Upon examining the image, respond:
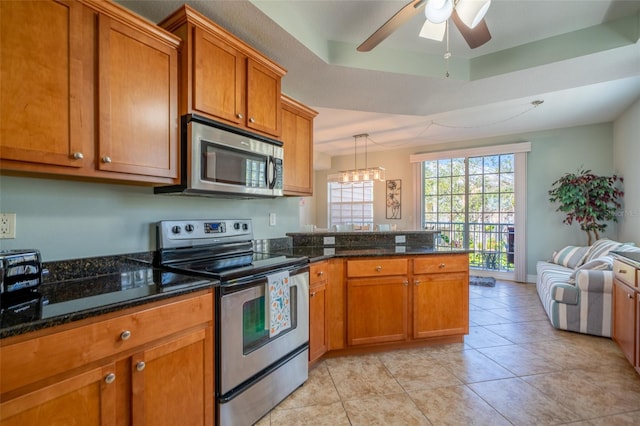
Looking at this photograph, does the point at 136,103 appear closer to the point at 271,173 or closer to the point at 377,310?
the point at 271,173

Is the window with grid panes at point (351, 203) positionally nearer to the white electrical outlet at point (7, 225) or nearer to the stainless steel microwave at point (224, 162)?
the stainless steel microwave at point (224, 162)

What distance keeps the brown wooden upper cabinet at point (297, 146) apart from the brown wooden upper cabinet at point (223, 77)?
0.34 metres

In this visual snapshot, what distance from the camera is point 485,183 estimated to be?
5430 mm

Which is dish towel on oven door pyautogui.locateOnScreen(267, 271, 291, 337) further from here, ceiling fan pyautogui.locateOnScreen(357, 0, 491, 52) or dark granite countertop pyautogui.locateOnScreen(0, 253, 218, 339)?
ceiling fan pyautogui.locateOnScreen(357, 0, 491, 52)

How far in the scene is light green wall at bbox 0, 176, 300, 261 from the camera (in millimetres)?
1348

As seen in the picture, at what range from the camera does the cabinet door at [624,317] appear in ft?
6.86

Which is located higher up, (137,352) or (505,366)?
(137,352)

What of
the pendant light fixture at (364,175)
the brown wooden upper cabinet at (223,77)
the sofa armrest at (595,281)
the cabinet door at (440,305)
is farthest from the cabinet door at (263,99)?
the sofa armrest at (595,281)

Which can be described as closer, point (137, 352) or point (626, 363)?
point (137, 352)

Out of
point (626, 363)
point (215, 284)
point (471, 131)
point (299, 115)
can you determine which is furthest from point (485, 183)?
point (215, 284)

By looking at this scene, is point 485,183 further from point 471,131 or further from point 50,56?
point 50,56

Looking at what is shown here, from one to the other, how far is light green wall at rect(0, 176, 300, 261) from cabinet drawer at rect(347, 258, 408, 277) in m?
1.25

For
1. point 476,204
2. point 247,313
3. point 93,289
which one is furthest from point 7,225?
point 476,204

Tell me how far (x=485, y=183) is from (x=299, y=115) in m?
4.33
